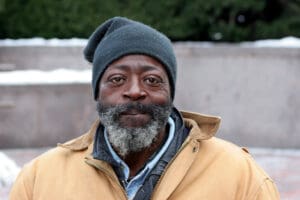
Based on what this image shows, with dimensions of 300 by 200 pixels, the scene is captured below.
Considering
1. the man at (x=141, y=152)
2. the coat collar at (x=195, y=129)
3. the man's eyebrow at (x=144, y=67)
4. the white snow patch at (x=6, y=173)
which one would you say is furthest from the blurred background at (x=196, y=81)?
the man's eyebrow at (x=144, y=67)

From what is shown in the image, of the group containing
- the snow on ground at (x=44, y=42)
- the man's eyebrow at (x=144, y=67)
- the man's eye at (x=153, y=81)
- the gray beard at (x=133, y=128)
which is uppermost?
the man's eyebrow at (x=144, y=67)

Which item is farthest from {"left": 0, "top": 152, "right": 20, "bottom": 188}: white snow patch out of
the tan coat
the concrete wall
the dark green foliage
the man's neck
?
the dark green foliage

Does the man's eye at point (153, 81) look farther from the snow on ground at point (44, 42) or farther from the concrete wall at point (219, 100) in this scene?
the snow on ground at point (44, 42)

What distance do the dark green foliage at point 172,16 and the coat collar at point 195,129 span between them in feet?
32.9

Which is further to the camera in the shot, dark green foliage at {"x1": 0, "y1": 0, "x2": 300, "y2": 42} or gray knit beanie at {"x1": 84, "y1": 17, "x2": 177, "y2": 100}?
dark green foliage at {"x1": 0, "y1": 0, "x2": 300, "y2": 42}

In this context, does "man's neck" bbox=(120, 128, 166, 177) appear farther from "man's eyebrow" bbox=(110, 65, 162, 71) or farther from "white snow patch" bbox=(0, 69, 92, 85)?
"white snow patch" bbox=(0, 69, 92, 85)

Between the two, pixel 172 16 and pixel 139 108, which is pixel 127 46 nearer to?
pixel 139 108

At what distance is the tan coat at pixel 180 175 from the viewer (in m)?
2.38

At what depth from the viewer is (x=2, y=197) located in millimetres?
7320

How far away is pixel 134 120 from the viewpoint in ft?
8.16

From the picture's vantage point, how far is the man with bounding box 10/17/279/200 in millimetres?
2400

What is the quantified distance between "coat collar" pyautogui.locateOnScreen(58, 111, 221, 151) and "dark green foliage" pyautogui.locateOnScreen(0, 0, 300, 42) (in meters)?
10.0

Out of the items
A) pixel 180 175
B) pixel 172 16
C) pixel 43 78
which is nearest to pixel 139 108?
pixel 180 175

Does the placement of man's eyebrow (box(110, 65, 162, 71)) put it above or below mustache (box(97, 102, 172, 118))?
above
